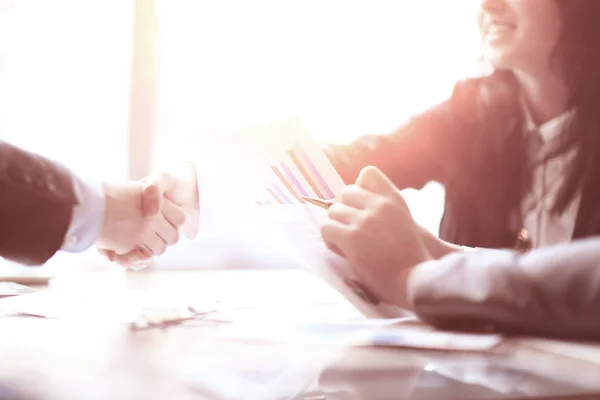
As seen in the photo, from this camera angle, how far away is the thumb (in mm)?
612

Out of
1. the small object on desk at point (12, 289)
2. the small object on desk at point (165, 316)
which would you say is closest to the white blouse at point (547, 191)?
the small object on desk at point (165, 316)

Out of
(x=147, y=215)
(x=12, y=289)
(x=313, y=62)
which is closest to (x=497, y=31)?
(x=313, y=62)

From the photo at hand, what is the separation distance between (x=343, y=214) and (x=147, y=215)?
0.21 meters

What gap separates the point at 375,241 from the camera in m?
0.56

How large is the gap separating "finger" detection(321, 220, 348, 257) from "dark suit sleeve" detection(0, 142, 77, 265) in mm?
227

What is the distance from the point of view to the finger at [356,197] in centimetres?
56

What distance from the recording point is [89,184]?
542 millimetres

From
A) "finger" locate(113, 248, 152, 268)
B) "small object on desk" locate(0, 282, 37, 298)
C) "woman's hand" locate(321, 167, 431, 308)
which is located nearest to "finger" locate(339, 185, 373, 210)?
"woman's hand" locate(321, 167, 431, 308)

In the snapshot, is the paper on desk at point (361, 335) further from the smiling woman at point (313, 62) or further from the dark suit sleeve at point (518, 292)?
the smiling woman at point (313, 62)

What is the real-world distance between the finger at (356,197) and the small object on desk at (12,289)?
0.41 m

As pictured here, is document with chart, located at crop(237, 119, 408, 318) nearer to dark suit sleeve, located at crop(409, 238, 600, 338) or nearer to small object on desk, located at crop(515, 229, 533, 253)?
dark suit sleeve, located at crop(409, 238, 600, 338)

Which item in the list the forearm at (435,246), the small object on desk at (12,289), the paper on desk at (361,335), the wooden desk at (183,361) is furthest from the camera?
the small object on desk at (12,289)

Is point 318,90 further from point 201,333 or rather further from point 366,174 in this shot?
point 201,333

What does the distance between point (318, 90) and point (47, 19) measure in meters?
0.35
